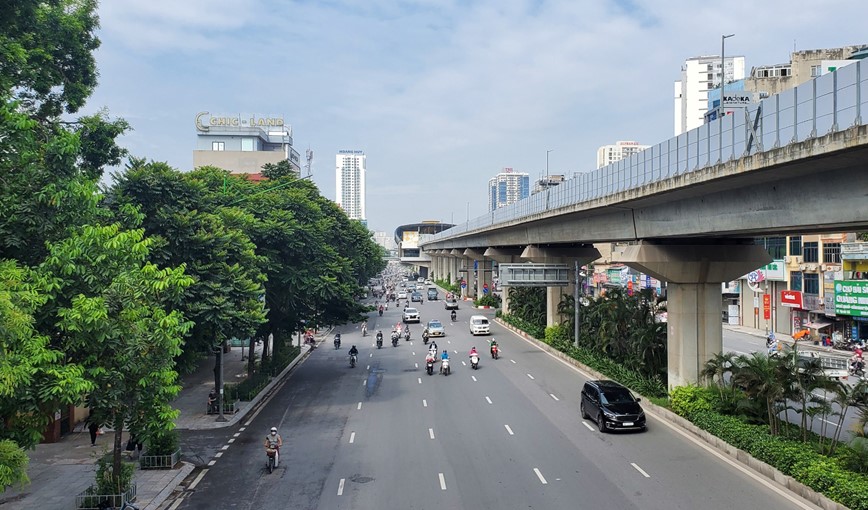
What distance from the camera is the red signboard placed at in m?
46.8

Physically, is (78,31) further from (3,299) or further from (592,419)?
(592,419)

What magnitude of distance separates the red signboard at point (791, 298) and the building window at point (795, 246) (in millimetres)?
2956

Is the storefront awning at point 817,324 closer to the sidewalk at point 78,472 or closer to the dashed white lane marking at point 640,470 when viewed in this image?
the dashed white lane marking at point 640,470

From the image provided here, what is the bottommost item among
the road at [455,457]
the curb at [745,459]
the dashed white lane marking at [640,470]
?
the road at [455,457]

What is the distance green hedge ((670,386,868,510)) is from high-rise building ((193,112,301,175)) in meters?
73.0

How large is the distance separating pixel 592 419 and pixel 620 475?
6.05 meters

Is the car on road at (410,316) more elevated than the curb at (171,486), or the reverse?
the car on road at (410,316)

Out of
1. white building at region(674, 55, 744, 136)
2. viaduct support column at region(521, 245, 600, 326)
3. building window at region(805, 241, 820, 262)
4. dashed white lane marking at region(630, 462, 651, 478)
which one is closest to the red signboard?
building window at region(805, 241, 820, 262)

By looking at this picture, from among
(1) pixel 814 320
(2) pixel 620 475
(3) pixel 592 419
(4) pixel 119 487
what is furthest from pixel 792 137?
(1) pixel 814 320

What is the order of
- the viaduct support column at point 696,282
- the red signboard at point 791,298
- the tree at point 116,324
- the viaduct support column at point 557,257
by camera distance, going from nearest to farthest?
the tree at point 116,324 < the viaduct support column at point 696,282 < the viaduct support column at point 557,257 < the red signboard at point 791,298

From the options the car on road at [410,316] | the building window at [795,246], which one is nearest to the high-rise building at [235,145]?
the car on road at [410,316]

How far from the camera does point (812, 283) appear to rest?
45.6 metres

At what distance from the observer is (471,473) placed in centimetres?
1731

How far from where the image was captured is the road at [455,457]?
15383mm
